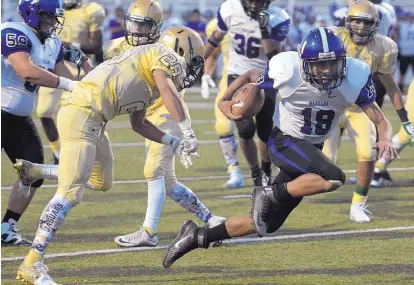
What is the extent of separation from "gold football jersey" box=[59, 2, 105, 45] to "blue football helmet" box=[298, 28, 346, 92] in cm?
620

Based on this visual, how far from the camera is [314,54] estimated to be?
5.55m

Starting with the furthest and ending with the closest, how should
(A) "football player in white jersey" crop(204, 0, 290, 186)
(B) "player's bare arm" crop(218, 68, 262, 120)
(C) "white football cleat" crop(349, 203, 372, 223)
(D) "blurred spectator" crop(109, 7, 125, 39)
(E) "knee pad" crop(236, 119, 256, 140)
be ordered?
1. (D) "blurred spectator" crop(109, 7, 125, 39)
2. (A) "football player in white jersey" crop(204, 0, 290, 186)
3. (E) "knee pad" crop(236, 119, 256, 140)
4. (C) "white football cleat" crop(349, 203, 372, 223)
5. (B) "player's bare arm" crop(218, 68, 262, 120)

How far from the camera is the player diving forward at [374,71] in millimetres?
7633

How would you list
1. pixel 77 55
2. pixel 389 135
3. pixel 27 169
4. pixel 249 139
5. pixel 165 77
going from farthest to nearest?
1. pixel 249 139
2. pixel 77 55
3. pixel 27 169
4. pixel 389 135
5. pixel 165 77

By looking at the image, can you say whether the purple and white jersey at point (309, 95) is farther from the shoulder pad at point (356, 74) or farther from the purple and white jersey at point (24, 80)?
the purple and white jersey at point (24, 80)

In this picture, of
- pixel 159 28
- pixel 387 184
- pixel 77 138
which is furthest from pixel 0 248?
pixel 387 184

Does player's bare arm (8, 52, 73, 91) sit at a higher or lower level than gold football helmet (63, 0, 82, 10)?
higher

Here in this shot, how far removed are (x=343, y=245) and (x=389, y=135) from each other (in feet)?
3.36

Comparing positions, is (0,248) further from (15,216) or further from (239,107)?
(239,107)

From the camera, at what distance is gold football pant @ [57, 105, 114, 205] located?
218 inches

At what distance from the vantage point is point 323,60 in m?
5.55

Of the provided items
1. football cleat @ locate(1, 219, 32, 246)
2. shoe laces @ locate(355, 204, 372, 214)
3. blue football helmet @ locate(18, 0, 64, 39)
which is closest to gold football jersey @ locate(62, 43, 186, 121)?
blue football helmet @ locate(18, 0, 64, 39)

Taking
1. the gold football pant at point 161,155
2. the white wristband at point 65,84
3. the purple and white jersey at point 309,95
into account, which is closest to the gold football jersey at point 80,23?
the gold football pant at point 161,155

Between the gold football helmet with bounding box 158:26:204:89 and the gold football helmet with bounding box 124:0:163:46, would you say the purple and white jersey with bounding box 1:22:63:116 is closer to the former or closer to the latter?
the gold football helmet with bounding box 124:0:163:46
